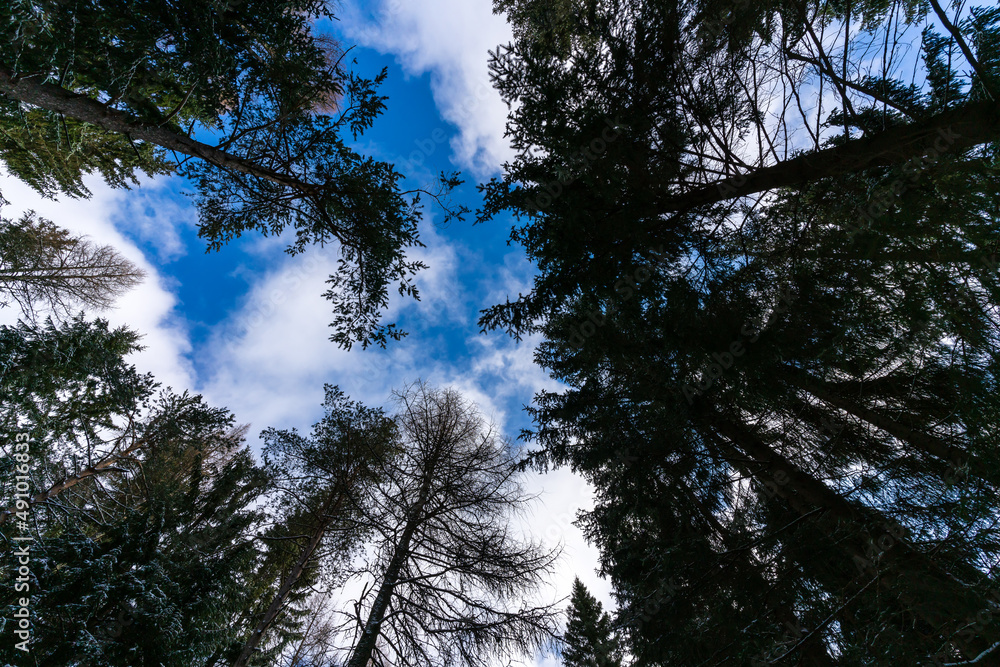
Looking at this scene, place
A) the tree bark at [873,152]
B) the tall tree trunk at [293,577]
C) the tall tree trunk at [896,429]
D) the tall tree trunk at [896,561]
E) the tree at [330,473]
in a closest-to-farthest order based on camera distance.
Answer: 1. the tall tree trunk at [896,561]
2. the tall tree trunk at [896,429]
3. the tree bark at [873,152]
4. the tall tree trunk at [293,577]
5. the tree at [330,473]

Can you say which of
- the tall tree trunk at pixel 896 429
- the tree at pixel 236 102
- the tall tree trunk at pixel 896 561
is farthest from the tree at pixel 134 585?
the tall tree trunk at pixel 896 429

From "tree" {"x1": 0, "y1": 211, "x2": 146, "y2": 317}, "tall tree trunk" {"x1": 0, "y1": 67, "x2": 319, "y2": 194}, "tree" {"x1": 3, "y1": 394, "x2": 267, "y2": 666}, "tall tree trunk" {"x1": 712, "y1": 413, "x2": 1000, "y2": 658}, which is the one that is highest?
"tree" {"x1": 0, "y1": 211, "x2": 146, "y2": 317}

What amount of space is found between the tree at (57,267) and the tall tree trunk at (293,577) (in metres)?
6.28

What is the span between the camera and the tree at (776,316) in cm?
273

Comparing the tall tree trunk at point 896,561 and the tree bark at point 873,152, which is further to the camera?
the tree bark at point 873,152

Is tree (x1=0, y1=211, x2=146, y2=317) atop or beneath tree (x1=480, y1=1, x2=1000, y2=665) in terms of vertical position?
atop

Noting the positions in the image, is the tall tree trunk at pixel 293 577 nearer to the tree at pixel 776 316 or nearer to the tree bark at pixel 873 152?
the tree at pixel 776 316

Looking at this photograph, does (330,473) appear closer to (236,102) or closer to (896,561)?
(236,102)

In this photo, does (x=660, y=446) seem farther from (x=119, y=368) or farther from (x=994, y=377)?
(x=119, y=368)

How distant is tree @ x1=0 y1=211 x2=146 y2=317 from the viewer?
687 cm

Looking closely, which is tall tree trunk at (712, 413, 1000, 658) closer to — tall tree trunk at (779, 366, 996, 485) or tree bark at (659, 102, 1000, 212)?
tall tree trunk at (779, 366, 996, 485)

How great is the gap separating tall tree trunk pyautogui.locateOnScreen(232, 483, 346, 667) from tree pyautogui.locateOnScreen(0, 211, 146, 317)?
20.6 ft

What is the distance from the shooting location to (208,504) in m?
7.22

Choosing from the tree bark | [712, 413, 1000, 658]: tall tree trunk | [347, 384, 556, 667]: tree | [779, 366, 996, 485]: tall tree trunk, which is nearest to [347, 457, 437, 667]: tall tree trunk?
[347, 384, 556, 667]: tree
